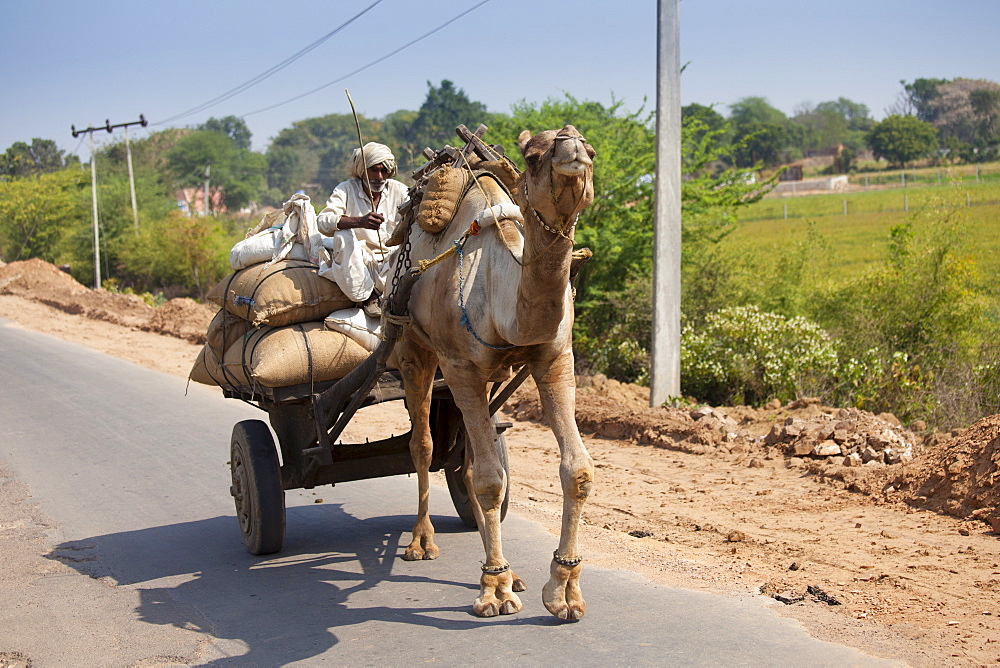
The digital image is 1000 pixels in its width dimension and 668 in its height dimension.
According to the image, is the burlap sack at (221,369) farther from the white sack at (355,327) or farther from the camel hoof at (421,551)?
the camel hoof at (421,551)

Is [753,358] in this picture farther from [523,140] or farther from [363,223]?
[523,140]

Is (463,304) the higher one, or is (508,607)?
(463,304)

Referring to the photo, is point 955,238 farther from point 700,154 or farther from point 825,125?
point 825,125

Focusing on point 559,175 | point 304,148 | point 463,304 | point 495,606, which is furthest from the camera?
point 304,148

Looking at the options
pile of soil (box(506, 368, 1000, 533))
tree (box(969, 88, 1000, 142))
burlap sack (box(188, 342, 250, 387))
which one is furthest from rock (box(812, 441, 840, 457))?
tree (box(969, 88, 1000, 142))

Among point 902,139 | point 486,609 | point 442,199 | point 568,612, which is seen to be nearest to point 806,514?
point 568,612

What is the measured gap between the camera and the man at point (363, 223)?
6.49m

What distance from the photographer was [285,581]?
6.07 m

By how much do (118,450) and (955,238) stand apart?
33.8ft

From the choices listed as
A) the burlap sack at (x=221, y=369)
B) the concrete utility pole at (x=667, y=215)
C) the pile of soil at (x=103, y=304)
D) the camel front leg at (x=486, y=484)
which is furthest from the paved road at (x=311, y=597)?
the pile of soil at (x=103, y=304)

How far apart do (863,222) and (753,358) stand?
89.7ft

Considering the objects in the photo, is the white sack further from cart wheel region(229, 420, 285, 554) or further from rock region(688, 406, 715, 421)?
rock region(688, 406, 715, 421)

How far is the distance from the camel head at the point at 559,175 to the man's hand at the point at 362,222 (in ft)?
8.12

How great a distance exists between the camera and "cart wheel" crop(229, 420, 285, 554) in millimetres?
6328
